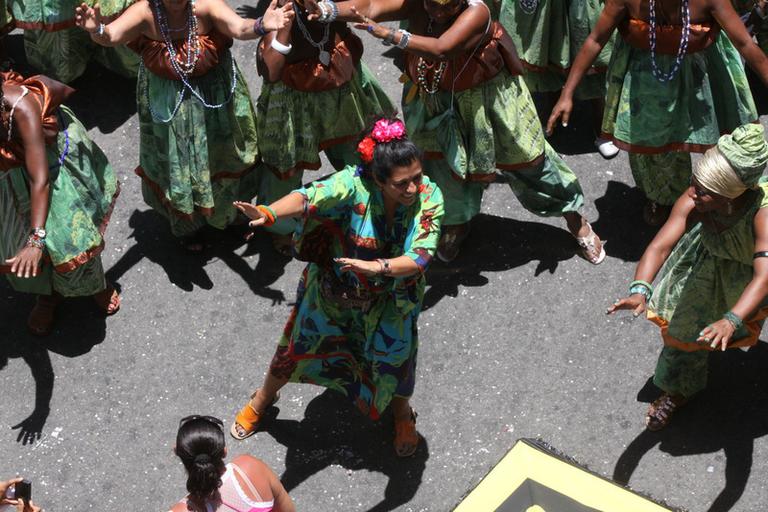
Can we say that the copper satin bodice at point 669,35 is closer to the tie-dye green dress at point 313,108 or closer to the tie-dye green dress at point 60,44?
the tie-dye green dress at point 313,108

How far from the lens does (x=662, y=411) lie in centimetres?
562

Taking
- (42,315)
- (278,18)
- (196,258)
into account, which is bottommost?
(42,315)

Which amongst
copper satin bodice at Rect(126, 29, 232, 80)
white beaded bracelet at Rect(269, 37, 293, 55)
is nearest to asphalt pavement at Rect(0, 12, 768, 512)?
copper satin bodice at Rect(126, 29, 232, 80)

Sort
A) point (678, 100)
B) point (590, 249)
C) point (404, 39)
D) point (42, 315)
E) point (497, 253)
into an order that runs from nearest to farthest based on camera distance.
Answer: point (404, 39), point (678, 100), point (42, 315), point (590, 249), point (497, 253)

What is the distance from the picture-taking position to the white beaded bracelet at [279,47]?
567 centimetres

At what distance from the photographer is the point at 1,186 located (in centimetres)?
573

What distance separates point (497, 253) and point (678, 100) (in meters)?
1.25

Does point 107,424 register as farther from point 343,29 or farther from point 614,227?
point 614,227

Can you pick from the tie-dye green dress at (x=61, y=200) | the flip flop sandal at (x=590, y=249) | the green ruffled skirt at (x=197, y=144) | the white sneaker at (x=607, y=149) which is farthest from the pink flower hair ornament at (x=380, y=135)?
the white sneaker at (x=607, y=149)

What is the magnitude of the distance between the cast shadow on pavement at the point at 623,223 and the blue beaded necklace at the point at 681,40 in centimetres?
99

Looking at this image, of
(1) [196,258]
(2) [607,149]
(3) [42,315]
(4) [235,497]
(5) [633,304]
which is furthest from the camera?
(2) [607,149]

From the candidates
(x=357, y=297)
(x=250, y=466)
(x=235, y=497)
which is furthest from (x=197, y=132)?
(x=235, y=497)

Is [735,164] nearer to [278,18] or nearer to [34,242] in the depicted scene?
[278,18]

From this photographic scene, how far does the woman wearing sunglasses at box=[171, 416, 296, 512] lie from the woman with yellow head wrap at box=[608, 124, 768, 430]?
1.48 m
